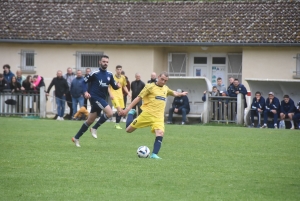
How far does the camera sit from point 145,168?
12508 millimetres

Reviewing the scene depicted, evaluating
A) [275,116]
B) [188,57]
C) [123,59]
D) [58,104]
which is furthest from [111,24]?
[275,116]

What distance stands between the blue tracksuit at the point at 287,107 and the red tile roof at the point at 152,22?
538cm

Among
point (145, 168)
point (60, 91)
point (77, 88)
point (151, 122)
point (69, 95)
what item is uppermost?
point (77, 88)

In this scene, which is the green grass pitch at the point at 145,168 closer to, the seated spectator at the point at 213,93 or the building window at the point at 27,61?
the seated spectator at the point at 213,93

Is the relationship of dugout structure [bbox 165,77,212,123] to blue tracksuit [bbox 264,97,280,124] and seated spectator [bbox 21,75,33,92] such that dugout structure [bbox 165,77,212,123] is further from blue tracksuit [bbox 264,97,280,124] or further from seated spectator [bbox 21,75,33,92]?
seated spectator [bbox 21,75,33,92]

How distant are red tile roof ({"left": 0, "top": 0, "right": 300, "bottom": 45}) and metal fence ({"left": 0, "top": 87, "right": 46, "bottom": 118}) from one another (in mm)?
4527

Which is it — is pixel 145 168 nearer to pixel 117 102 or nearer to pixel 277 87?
pixel 117 102

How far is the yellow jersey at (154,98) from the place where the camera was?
14773mm

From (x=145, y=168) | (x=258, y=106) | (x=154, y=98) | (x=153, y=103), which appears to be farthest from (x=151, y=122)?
(x=258, y=106)

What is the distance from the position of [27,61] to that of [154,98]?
2067 centimetres

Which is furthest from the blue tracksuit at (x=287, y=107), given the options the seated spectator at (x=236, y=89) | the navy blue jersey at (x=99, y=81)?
the navy blue jersey at (x=99, y=81)

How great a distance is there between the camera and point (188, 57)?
33.9 metres

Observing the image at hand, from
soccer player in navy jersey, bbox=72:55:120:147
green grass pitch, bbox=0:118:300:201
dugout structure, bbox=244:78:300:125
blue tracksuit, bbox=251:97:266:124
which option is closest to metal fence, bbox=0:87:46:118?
dugout structure, bbox=244:78:300:125

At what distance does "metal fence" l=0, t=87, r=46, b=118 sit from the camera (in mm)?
29609
